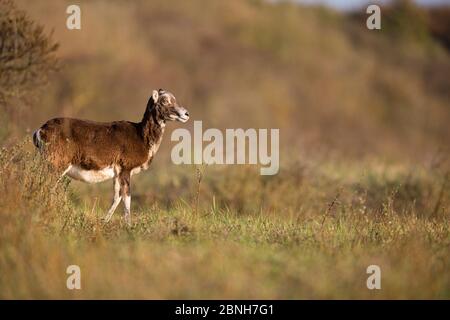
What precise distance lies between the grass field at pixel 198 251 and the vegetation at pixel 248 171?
0.02 metres

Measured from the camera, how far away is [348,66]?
40.1 meters

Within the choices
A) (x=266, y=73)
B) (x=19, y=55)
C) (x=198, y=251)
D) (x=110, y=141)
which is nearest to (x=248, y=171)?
(x=19, y=55)

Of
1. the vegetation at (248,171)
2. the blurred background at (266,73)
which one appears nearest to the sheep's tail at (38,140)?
the vegetation at (248,171)

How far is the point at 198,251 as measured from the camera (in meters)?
9.20

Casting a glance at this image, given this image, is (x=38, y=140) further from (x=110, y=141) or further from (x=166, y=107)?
(x=166, y=107)

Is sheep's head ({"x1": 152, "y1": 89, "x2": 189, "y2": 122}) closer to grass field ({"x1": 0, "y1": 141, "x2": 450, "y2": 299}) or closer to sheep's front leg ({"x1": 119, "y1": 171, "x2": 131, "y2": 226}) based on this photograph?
sheep's front leg ({"x1": 119, "y1": 171, "x2": 131, "y2": 226})

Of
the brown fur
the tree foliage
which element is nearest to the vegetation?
the tree foliage

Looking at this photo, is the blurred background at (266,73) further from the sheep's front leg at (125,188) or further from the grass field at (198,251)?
the grass field at (198,251)

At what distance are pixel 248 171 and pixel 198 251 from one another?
8.98 metres

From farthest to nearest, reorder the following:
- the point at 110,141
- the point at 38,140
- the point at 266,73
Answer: the point at 266,73 < the point at 110,141 < the point at 38,140

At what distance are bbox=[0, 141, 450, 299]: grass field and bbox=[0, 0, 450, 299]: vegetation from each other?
24mm

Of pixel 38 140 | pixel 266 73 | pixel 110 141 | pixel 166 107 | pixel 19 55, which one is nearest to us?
pixel 38 140

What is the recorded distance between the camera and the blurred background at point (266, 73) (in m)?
28.0

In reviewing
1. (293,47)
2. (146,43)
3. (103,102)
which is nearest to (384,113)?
(293,47)
